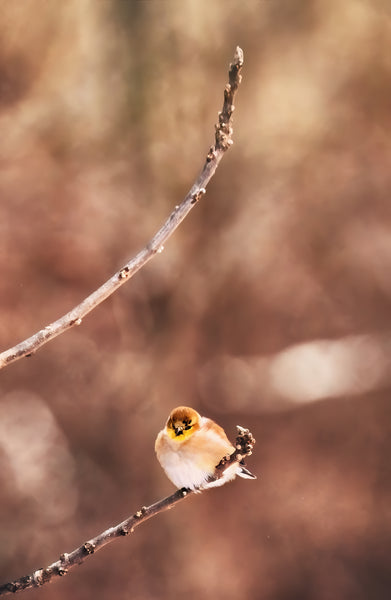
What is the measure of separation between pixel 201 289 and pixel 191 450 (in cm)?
105

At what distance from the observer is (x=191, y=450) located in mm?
1078

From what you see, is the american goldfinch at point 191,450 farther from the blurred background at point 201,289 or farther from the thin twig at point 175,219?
the blurred background at point 201,289

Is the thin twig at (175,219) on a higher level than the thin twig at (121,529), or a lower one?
higher

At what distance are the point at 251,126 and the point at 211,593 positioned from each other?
1.45 m

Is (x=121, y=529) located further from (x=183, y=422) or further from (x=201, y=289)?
(x=201, y=289)

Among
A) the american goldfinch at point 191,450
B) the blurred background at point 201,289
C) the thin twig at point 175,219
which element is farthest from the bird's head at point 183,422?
the blurred background at point 201,289

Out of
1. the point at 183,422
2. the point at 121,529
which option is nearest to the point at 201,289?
the point at 183,422

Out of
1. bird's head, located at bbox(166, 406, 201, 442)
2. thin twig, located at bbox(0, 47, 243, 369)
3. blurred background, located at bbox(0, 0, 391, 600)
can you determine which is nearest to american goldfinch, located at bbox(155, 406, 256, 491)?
bird's head, located at bbox(166, 406, 201, 442)

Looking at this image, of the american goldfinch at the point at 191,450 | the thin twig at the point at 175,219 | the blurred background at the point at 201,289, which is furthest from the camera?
the blurred background at the point at 201,289

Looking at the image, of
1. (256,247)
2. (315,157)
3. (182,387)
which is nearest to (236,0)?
(315,157)

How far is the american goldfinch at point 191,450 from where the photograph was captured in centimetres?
106

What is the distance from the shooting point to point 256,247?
2084 millimetres

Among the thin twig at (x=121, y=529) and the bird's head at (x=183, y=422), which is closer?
the thin twig at (x=121, y=529)

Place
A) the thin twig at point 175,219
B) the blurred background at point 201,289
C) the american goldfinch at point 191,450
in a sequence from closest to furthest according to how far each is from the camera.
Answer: the thin twig at point 175,219
the american goldfinch at point 191,450
the blurred background at point 201,289
